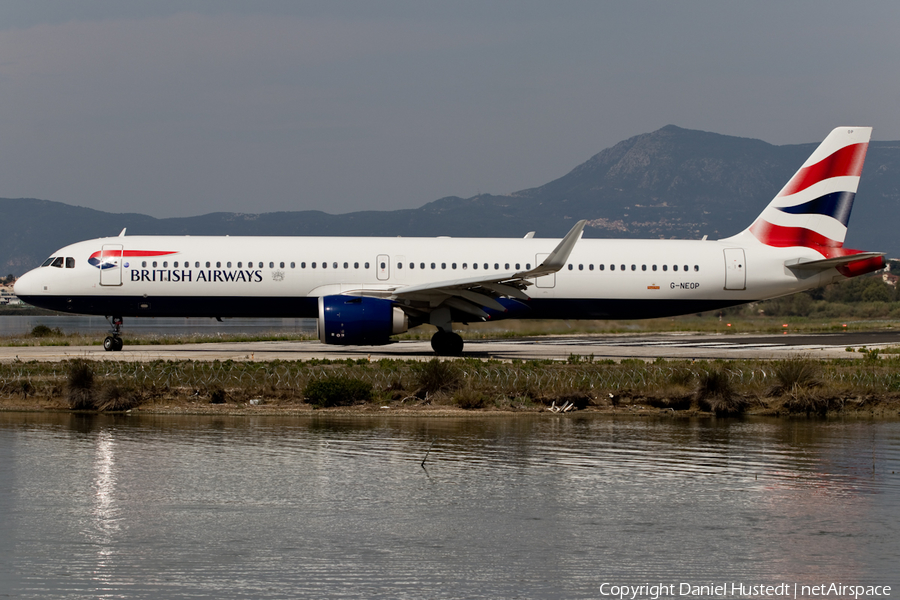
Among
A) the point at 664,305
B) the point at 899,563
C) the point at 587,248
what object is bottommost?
the point at 899,563

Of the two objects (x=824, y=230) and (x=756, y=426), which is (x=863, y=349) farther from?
(x=756, y=426)

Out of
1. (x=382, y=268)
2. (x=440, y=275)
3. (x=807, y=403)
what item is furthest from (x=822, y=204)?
(x=382, y=268)

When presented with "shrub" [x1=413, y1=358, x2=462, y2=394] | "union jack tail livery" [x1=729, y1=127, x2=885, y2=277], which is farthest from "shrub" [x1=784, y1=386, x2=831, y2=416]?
"union jack tail livery" [x1=729, y1=127, x2=885, y2=277]

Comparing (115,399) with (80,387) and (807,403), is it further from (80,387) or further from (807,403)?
(807,403)

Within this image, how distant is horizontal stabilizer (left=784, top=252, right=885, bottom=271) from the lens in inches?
1159

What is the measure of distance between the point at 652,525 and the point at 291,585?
4.37m

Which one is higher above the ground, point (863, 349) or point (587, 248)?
point (587, 248)

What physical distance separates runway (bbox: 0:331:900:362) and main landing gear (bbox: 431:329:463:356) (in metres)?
0.51

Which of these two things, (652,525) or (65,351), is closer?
(652,525)

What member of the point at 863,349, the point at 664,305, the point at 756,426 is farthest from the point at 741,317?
the point at 756,426

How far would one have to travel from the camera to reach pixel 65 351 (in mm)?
29469

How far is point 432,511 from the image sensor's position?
10898 millimetres

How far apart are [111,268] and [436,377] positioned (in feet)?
44.1

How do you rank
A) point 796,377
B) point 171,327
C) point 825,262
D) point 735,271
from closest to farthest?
point 796,377 < point 825,262 < point 735,271 < point 171,327
